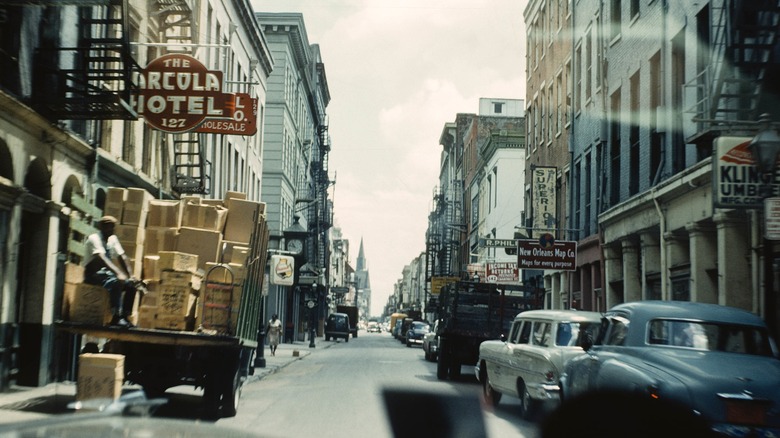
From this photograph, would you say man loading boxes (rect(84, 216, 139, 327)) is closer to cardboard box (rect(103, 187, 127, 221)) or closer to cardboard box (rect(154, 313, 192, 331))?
cardboard box (rect(154, 313, 192, 331))

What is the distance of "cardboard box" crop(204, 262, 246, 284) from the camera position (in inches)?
481

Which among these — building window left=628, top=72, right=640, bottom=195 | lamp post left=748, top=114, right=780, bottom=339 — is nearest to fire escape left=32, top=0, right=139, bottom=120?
lamp post left=748, top=114, right=780, bottom=339

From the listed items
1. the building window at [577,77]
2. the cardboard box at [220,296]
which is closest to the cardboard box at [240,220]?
the cardboard box at [220,296]

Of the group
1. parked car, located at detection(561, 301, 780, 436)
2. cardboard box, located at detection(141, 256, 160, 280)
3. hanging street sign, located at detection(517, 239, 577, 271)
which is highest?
hanging street sign, located at detection(517, 239, 577, 271)

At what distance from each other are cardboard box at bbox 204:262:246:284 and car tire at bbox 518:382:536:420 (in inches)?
173

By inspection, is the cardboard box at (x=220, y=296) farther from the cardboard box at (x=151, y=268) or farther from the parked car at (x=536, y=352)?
the parked car at (x=536, y=352)

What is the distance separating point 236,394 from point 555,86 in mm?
26784

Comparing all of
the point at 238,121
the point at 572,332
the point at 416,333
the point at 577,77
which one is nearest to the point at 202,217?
the point at 572,332

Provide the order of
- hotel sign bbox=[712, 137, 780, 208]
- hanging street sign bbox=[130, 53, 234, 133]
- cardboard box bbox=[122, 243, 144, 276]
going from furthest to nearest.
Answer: hanging street sign bbox=[130, 53, 234, 133] < hotel sign bbox=[712, 137, 780, 208] < cardboard box bbox=[122, 243, 144, 276]

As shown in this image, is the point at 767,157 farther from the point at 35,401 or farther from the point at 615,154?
the point at 615,154

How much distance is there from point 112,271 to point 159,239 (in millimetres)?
1226

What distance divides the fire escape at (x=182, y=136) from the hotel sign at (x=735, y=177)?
13.9 meters

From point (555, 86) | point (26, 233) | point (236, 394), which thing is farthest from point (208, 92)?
point (555, 86)

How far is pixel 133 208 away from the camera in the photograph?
41.6ft
